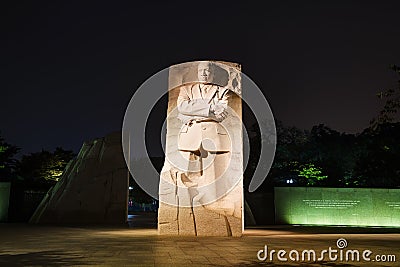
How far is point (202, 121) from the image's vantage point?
12148 millimetres

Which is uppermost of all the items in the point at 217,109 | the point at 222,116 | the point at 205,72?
the point at 205,72

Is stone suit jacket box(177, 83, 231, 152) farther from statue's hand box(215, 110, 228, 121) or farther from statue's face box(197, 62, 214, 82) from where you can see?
statue's face box(197, 62, 214, 82)

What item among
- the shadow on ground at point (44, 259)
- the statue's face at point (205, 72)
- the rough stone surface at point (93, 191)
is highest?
the statue's face at point (205, 72)

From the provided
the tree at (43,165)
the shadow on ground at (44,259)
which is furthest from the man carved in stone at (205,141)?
the tree at (43,165)

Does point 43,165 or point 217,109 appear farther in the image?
point 43,165

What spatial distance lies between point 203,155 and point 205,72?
2526 mm

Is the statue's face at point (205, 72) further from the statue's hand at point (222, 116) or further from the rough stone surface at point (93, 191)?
the rough stone surface at point (93, 191)

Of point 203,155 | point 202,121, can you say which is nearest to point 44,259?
point 203,155

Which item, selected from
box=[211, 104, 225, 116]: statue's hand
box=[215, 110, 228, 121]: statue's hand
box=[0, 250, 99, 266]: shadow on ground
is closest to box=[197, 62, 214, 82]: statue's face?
box=[211, 104, 225, 116]: statue's hand

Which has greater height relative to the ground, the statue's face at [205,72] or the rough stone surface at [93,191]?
the statue's face at [205,72]

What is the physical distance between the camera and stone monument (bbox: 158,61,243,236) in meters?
11.8

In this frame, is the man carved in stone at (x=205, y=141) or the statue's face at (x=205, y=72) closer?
the man carved in stone at (x=205, y=141)

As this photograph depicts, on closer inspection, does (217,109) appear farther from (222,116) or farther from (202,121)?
(202,121)

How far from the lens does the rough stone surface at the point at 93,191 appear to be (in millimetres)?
18531
